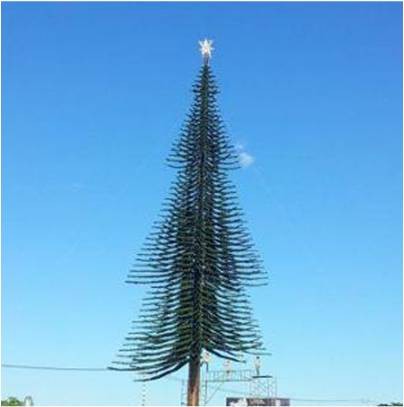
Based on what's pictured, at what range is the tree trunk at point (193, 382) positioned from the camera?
38250 mm

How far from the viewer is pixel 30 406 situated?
2208cm

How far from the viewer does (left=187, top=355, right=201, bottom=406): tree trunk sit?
38.2 metres

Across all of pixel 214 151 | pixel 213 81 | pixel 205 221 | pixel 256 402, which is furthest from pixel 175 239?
pixel 256 402

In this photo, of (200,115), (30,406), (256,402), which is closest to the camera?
(30,406)

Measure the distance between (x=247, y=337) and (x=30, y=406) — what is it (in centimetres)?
1877

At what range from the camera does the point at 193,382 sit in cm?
3838

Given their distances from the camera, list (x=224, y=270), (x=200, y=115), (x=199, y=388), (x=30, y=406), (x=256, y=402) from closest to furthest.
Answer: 1. (x=30, y=406)
2. (x=199, y=388)
3. (x=224, y=270)
4. (x=200, y=115)
5. (x=256, y=402)

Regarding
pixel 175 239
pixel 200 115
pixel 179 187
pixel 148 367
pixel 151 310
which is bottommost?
pixel 148 367

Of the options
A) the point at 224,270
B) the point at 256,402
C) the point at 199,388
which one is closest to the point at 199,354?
the point at 199,388

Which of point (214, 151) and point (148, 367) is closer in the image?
point (148, 367)

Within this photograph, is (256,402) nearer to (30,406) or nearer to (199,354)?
(199,354)

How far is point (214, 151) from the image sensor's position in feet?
144

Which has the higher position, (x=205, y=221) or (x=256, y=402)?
(x=205, y=221)

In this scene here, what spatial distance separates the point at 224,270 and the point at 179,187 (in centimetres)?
488
